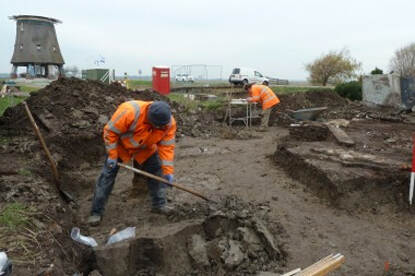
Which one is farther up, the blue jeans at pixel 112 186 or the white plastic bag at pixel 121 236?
the blue jeans at pixel 112 186

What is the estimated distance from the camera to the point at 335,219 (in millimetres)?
4723

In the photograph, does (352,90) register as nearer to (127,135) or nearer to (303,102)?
(303,102)

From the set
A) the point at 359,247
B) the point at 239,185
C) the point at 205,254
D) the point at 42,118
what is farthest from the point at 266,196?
the point at 42,118

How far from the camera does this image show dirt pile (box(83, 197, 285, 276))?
3.46 m

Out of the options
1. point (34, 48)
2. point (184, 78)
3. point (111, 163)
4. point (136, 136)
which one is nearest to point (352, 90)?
point (184, 78)

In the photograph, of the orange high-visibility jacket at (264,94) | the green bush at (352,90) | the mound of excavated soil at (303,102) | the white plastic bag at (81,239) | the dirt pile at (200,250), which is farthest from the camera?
the green bush at (352,90)

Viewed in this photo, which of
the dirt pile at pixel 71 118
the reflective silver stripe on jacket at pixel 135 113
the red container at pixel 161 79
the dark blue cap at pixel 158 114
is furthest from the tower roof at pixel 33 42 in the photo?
the dark blue cap at pixel 158 114

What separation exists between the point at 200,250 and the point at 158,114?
1506 millimetres

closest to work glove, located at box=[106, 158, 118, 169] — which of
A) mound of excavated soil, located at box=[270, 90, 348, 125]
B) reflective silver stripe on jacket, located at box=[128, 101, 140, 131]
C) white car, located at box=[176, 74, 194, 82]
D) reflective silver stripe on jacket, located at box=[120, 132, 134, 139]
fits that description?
reflective silver stripe on jacket, located at box=[120, 132, 134, 139]

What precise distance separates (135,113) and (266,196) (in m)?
2.59

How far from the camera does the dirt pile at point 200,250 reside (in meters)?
3.46

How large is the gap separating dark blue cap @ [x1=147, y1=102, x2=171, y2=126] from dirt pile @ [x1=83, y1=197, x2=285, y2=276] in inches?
45.3

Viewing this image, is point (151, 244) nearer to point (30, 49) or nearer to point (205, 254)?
point (205, 254)

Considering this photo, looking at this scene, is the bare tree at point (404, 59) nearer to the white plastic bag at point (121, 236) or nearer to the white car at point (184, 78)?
the white car at point (184, 78)
